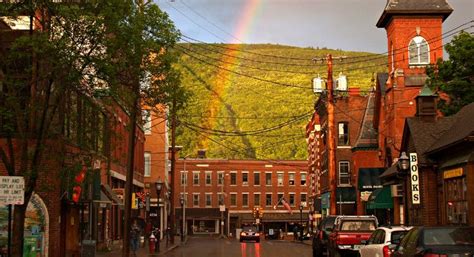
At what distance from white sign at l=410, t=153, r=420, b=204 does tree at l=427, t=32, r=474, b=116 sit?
829 centimetres

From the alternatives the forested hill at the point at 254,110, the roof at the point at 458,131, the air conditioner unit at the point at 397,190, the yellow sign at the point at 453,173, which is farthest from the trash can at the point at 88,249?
the forested hill at the point at 254,110

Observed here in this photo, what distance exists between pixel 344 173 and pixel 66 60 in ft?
166

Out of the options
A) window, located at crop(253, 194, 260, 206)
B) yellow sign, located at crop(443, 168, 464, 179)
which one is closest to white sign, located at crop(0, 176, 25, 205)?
yellow sign, located at crop(443, 168, 464, 179)

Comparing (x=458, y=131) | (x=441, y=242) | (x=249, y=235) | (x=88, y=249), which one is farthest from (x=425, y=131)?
(x=249, y=235)

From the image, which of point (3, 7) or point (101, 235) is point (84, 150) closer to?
point (3, 7)

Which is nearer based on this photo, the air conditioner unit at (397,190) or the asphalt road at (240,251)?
the air conditioner unit at (397,190)

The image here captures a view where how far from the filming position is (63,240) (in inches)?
1171

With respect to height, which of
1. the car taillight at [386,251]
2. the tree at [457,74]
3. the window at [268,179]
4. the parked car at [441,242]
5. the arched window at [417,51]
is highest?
the arched window at [417,51]

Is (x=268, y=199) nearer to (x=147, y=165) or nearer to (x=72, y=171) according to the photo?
(x=147, y=165)

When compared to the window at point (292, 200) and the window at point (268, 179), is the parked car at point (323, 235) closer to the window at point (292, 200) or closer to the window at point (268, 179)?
the window at point (268, 179)

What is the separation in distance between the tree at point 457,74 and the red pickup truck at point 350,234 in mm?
11740

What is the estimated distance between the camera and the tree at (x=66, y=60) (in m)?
16.3

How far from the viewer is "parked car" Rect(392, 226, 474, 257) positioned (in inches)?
530

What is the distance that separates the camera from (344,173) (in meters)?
64.4
